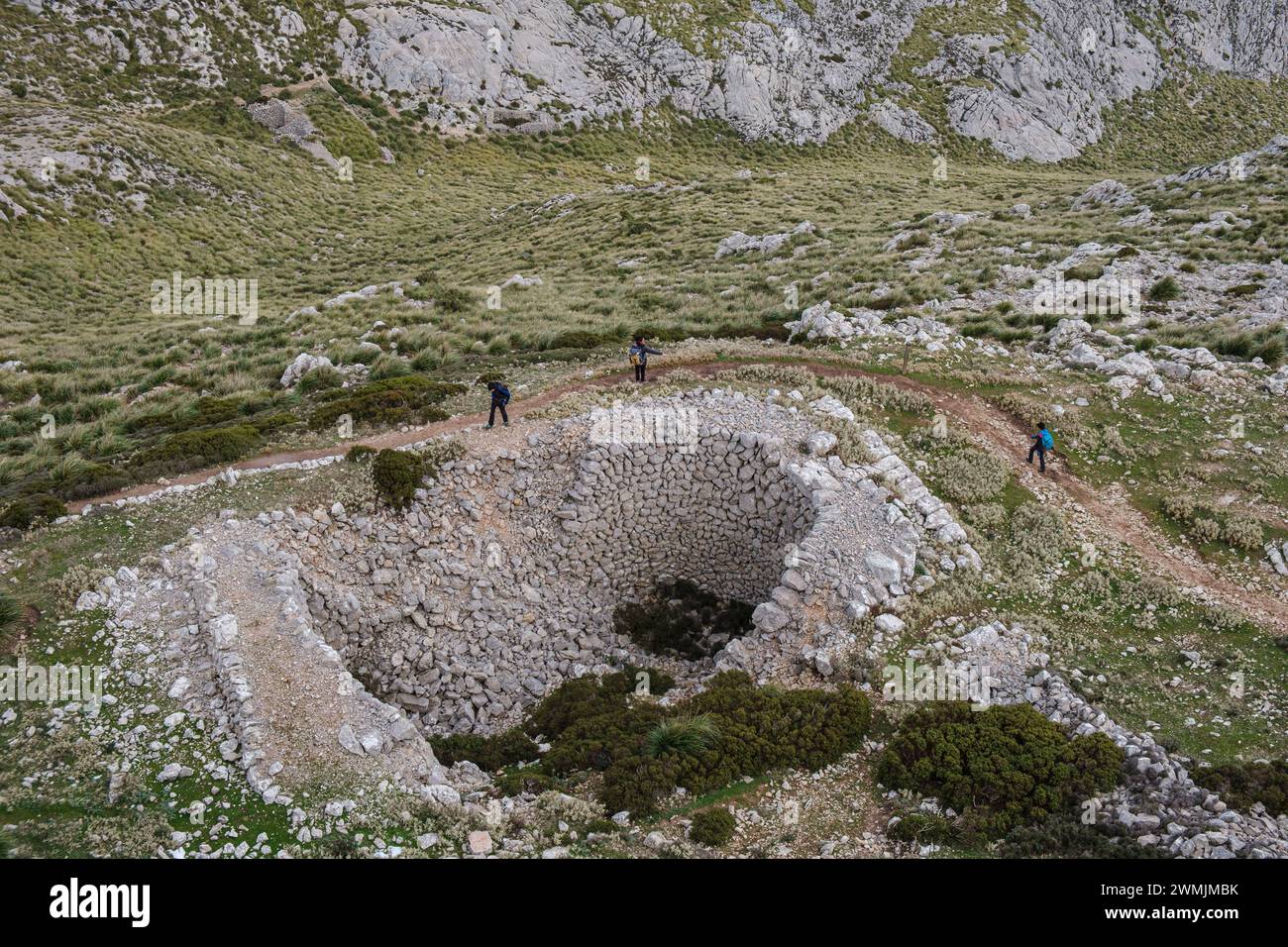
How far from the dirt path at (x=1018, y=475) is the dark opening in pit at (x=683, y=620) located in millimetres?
6736

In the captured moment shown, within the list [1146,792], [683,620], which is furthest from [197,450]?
[1146,792]

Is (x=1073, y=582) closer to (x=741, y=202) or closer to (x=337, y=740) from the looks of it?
(x=337, y=740)

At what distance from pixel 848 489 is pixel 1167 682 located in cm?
765

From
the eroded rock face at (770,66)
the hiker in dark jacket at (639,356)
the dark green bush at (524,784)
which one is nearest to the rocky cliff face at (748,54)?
the eroded rock face at (770,66)

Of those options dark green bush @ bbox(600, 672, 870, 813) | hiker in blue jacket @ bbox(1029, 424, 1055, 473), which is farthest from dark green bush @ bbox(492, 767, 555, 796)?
hiker in blue jacket @ bbox(1029, 424, 1055, 473)

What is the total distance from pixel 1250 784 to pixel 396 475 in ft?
58.6

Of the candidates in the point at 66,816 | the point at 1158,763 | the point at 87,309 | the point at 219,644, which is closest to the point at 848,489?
the point at 1158,763

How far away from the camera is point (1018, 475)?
19.4m

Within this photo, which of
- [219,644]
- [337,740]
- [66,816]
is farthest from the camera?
[219,644]

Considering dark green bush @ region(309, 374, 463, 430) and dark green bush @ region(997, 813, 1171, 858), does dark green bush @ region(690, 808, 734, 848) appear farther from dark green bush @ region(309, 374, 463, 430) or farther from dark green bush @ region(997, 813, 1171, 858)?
dark green bush @ region(309, 374, 463, 430)

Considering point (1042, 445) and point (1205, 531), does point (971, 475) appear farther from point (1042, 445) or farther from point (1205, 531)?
point (1205, 531)

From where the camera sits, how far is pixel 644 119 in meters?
80.2

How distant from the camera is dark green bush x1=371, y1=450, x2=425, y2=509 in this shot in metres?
18.7

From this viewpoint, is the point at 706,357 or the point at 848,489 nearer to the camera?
the point at 848,489
